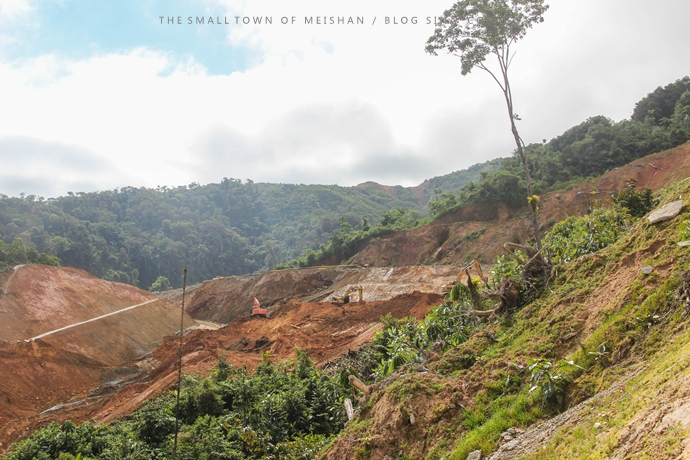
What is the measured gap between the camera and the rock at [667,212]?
7894 millimetres

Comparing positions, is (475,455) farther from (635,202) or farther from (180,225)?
(180,225)

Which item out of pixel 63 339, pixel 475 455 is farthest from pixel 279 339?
pixel 475 455

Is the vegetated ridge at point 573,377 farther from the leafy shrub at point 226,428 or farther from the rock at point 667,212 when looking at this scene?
the leafy shrub at point 226,428

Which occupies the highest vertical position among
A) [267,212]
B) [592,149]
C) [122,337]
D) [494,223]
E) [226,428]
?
[267,212]

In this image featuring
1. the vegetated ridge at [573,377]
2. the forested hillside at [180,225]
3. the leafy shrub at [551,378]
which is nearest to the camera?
the vegetated ridge at [573,377]

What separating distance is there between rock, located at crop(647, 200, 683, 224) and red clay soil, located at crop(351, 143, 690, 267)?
26.0 m

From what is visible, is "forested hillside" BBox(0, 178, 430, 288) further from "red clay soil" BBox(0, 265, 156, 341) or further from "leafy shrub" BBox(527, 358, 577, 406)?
"leafy shrub" BBox(527, 358, 577, 406)

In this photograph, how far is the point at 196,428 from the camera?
400 inches

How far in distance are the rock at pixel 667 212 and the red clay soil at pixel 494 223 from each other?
2597cm

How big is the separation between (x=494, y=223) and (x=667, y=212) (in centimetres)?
3462

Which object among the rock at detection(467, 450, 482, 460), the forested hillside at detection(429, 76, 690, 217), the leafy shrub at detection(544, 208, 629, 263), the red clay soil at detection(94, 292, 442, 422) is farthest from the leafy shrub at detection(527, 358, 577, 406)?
the forested hillside at detection(429, 76, 690, 217)

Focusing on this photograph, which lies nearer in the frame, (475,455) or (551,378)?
(475,455)

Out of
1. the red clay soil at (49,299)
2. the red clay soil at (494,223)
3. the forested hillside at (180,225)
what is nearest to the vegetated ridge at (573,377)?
the red clay soil at (49,299)

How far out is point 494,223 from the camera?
41719mm
